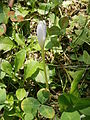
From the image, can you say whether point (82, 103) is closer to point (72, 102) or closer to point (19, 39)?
point (72, 102)

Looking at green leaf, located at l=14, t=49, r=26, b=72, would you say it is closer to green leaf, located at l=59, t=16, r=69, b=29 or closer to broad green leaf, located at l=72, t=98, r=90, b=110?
green leaf, located at l=59, t=16, r=69, b=29

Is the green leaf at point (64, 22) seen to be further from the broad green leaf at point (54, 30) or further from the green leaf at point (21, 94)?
the green leaf at point (21, 94)

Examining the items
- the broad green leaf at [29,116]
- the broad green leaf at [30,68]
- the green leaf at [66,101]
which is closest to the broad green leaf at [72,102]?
the green leaf at [66,101]

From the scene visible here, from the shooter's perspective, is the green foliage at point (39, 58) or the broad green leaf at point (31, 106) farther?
the green foliage at point (39, 58)

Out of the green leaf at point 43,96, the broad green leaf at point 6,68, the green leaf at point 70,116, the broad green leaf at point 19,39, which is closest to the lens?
the green leaf at point 70,116

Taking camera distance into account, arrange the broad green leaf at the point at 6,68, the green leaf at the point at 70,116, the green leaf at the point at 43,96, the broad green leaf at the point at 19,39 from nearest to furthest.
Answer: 1. the green leaf at the point at 70,116
2. the green leaf at the point at 43,96
3. the broad green leaf at the point at 6,68
4. the broad green leaf at the point at 19,39

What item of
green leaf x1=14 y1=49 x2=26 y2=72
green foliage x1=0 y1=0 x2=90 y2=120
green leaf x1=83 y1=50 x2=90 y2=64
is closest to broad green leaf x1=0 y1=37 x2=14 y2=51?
green foliage x1=0 y1=0 x2=90 y2=120

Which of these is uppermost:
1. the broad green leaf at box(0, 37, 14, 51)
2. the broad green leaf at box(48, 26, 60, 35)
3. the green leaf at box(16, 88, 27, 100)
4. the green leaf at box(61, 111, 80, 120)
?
the broad green leaf at box(48, 26, 60, 35)

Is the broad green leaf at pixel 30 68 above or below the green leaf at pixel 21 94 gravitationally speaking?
above

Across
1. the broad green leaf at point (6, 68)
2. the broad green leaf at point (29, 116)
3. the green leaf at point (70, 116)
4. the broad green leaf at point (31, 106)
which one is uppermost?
the broad green leaf at point (6, 68)

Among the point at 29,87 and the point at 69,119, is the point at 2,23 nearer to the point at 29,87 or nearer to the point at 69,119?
the point at 29,87
